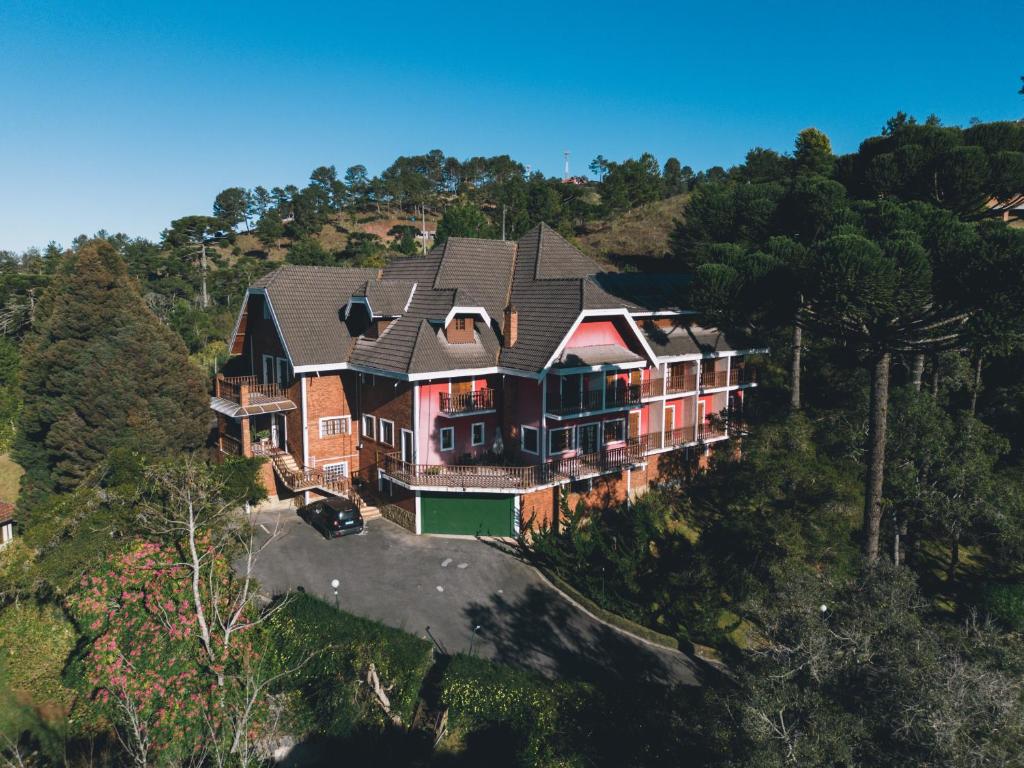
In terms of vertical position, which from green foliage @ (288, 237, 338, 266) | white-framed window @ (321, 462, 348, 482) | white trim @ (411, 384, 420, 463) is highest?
green foliage @ (288, 237, 338, 266)

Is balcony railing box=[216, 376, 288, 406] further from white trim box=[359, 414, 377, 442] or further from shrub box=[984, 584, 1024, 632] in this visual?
shrub box=[984, 584, 1024, 632]

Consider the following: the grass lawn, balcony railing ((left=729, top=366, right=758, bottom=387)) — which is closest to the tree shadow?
balcony railing ((left=729, top=366, right=758, bottom=387))

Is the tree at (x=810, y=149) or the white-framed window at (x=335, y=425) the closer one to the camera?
the white-framed window at (x=335, y=425)

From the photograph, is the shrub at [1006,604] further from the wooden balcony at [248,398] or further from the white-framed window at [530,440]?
the wooden balcony at [248,398]

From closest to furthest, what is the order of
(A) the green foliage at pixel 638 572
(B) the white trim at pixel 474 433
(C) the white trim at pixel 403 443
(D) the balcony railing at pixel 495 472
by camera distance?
(A) the green foliage at pixel 638 572, (D) the balcony railing at pixel 495 472, (C) the white trim at pixel 403 443, (B) the white trim at pixel 474 433

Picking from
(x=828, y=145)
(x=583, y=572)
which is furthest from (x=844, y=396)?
(x=828, y=145)

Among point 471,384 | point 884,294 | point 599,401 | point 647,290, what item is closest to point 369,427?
point 471,384

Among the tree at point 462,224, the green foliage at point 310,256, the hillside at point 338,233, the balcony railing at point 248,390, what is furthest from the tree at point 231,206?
the balcony railing at point 248,390
